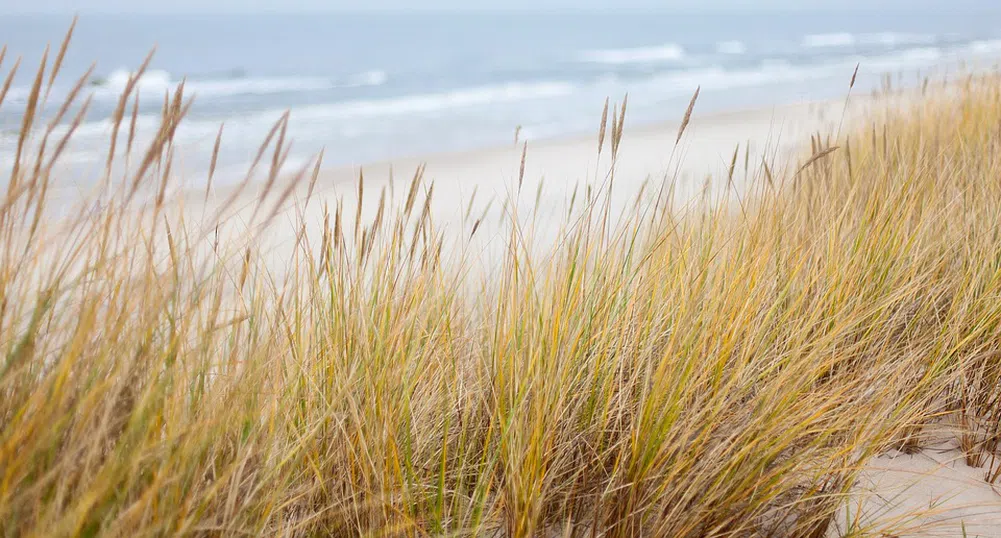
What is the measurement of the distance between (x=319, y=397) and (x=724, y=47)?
29.2m

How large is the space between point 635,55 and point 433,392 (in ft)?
79.4

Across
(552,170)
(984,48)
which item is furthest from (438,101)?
(984,48)

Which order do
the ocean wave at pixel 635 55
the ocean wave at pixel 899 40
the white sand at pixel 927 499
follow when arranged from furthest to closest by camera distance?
the ocean wave at pixel 899 40 → the ocean wave at pixel 635 55 → the white sand at pixel 927 499

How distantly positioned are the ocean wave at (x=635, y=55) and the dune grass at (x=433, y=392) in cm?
1969

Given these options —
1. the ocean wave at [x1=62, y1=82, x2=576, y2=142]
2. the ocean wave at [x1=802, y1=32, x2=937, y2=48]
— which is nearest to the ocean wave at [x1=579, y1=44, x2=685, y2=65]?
the ocean wave at [x1=802, y1=32, x2=937, y2=48]

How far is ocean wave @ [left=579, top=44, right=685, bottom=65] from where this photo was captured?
2181 cm

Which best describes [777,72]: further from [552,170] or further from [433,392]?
[433,392]

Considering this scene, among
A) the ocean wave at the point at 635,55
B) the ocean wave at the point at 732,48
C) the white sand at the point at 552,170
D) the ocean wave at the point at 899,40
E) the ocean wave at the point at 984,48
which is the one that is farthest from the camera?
the ocean wave at the point at 899,40

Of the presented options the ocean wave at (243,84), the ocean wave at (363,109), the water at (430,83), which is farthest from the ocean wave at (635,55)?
the ocean wave at (243,84)

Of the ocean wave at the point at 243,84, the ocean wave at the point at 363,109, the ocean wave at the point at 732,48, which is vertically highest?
the ocean wave at the point at 732,48

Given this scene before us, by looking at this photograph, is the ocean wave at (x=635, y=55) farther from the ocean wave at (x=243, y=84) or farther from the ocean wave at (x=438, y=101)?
the ocean wave at (x=243, y=84)

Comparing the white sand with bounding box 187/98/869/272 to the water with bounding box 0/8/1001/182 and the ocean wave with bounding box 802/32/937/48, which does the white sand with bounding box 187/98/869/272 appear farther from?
the ocean wave with bounding box 802/32/937/48

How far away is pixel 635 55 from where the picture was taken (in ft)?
79.8

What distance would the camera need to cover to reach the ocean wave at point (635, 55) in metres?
21.8
